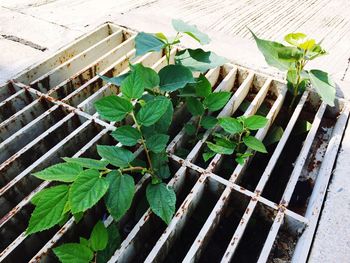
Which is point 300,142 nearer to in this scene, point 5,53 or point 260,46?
point 260,46

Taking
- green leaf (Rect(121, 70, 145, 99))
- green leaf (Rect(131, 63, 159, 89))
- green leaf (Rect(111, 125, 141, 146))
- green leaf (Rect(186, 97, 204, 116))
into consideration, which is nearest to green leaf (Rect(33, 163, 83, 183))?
green leaf (Rect(111, 125, 141, 146))

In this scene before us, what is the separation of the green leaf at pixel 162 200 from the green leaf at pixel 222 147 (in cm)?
25

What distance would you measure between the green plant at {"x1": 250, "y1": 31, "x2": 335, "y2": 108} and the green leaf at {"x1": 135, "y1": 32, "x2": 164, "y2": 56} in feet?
1.27

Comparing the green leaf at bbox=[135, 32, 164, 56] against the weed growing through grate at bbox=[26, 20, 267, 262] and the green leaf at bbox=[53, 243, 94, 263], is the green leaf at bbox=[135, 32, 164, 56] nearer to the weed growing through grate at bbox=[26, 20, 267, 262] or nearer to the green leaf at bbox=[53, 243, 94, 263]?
the weed growing through grate at bbox=[26, 20, 267, 262]

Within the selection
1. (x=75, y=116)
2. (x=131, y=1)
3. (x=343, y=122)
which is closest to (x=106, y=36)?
(x=131, y=1)

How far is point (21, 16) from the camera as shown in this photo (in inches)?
80.7

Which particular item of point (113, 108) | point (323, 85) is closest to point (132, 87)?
point (113, 108)

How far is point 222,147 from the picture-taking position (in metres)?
1.24

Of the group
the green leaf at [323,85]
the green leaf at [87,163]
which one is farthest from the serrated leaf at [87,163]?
the green leaf at [323,85]

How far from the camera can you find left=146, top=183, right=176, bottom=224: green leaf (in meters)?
0.97

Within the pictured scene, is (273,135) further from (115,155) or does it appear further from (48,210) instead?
(48,210)

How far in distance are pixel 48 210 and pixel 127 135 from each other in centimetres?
32

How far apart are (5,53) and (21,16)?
0.43m

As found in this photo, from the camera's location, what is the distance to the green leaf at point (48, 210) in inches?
33.1
